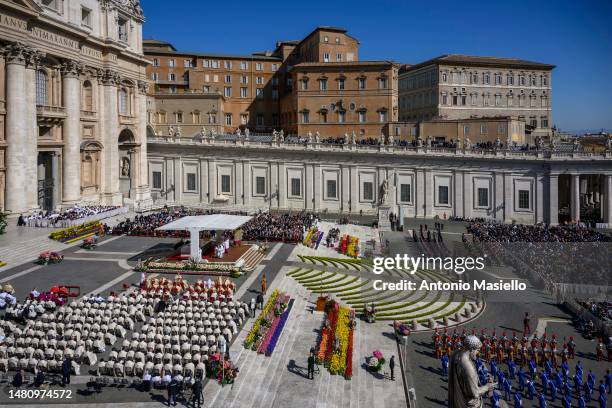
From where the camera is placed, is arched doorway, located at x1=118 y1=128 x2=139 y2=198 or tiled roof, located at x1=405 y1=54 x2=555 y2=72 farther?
tiled roof, located at x1=405 y1=54 x2=555 y2=72

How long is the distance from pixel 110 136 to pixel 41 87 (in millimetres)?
10678

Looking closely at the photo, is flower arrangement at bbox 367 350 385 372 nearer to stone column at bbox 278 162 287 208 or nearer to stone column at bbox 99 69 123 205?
stone column at bbox 278 162 287 208

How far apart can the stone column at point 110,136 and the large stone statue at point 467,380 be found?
5797 cm

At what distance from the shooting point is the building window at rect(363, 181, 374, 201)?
66.2 meters

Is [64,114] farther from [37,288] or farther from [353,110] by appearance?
[353,110]

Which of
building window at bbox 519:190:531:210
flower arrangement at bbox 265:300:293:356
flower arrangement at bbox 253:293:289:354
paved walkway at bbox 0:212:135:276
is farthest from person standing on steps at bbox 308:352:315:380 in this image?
building window at bbox 519:190:531:210

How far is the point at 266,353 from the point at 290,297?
344 inches

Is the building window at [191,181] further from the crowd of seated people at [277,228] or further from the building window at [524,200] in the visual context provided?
the building window at [524,200]

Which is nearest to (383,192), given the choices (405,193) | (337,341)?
(405,193)

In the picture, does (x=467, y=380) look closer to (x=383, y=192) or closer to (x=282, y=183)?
(x=383, y=192)

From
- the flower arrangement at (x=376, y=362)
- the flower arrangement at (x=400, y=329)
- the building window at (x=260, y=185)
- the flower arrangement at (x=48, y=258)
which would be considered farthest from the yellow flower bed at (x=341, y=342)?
the building window at (x=260, y=185)

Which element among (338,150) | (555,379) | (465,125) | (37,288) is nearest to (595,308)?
(555,379)

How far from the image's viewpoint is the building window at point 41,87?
52.5 metres

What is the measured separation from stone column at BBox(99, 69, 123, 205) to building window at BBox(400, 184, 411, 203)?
105 ft
